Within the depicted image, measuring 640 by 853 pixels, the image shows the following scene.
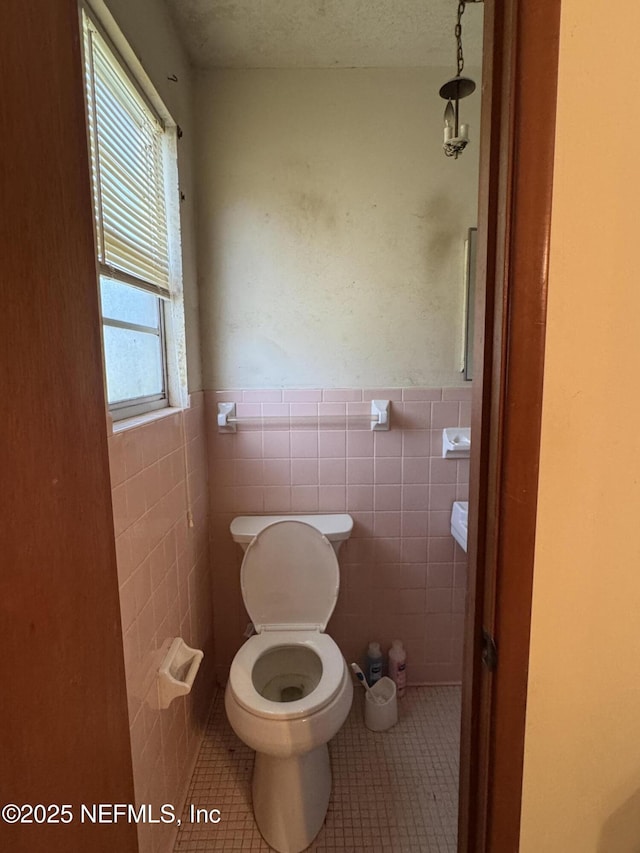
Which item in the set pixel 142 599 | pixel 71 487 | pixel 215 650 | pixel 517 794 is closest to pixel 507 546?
pixel 517 794

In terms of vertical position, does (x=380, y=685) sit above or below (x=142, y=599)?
below

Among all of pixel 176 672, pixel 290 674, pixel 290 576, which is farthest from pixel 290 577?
pixel 176 672

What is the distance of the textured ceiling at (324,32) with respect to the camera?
141cm

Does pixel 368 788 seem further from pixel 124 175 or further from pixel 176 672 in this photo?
pixel 124 175

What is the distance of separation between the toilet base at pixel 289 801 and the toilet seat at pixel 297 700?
0.58 ft

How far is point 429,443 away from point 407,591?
67 centimetres

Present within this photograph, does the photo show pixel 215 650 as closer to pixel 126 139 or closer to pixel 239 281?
pixel 239 281

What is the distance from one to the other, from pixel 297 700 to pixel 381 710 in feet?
1.59

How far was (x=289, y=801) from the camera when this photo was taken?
1.34 meters

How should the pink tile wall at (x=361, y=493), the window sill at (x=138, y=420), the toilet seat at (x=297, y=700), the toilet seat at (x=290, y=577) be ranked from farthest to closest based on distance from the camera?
the pink tile wall at (x=361, y=493), the toilet seat at (x=290, y=577), the toilet seat at (x=297, y=700), the window sill at (x=138, y=420)

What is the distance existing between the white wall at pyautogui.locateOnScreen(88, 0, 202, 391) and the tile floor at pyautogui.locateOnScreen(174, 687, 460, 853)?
4.62ft

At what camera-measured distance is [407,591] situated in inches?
76.2

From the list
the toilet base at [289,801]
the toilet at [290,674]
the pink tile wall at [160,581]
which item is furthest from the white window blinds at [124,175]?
the toilet base at [289,801]

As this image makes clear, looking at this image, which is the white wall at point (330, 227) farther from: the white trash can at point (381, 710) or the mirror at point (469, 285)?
the white trash can at point (381, 710)
